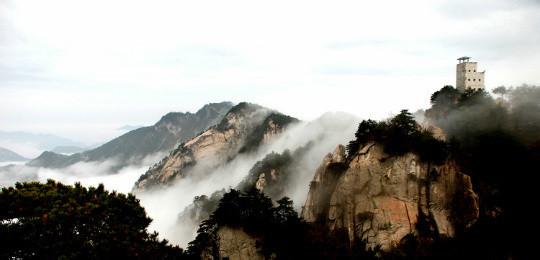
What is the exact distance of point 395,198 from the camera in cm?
4809

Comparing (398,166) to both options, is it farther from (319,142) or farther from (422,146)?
(319,142)

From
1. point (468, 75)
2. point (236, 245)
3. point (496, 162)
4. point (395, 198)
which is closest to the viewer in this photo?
point (236, 245)

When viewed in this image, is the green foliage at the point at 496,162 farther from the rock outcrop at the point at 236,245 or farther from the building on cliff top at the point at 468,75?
the rock outcrop at the point at 236,245

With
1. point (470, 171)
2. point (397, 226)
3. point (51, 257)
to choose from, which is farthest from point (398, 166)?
point (51, 257)

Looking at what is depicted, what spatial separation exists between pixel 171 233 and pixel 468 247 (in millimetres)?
123948

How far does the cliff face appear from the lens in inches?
1837

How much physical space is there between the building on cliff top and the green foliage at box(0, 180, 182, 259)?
64.1m

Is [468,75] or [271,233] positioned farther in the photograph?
[468,75]

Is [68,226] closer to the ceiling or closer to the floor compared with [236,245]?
closer to the ceiling

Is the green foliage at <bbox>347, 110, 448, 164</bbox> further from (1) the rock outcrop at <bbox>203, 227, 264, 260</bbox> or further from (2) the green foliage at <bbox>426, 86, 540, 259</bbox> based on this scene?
(1) the rock outcrop at <bbox>203, 227, 264, 260</bbox>

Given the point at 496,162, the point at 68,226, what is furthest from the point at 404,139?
the point at 68,226

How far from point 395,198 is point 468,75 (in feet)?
138

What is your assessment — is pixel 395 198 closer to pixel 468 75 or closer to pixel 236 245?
pixel 236 245

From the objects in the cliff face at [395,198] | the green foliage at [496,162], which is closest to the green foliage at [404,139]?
the cliff face at [395,198]
